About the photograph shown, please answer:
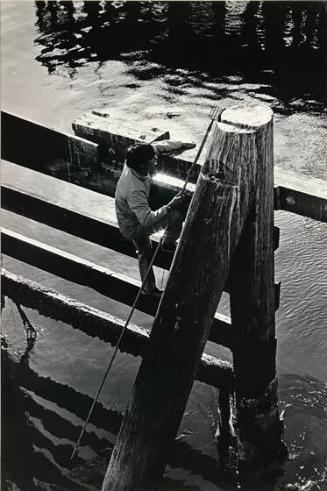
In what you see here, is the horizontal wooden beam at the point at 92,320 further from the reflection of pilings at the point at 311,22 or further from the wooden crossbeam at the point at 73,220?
the reflection of pilings at the point at 311,22

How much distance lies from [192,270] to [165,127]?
707cm

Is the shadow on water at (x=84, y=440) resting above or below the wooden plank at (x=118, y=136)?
below

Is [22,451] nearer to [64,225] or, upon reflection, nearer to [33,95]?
[64,225]

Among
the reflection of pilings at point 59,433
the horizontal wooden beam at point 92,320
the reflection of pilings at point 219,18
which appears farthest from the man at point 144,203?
the reflection of pilings at point 219,18

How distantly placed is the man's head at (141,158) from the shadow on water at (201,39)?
23.7 feet

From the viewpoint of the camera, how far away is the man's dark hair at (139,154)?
11.5ft

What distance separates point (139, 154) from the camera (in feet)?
11.5

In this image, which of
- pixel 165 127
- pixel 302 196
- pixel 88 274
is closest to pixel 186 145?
pixel 302 196

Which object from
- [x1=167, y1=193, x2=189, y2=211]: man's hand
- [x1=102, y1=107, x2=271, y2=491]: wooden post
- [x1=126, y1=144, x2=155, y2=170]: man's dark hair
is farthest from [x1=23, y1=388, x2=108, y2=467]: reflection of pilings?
[x1=126, y1=144, x2=155, y2=170]: man's dark hair

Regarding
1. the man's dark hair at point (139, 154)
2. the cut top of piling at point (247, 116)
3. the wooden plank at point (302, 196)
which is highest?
the cut top of piling at point (247, 116)

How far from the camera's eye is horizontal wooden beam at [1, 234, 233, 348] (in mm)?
4020

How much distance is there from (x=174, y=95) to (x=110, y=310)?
578 cm

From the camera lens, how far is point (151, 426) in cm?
335

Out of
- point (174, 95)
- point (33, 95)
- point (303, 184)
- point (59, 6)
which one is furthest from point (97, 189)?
point (59, 6)
